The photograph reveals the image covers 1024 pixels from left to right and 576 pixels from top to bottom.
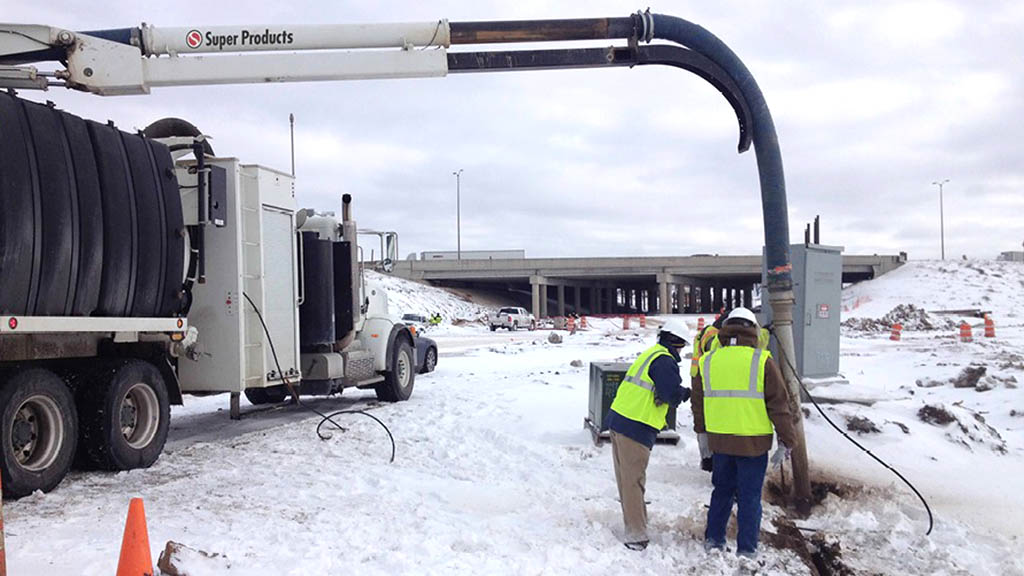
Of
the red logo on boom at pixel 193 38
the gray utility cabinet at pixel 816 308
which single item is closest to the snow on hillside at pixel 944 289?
the gray utility cabinet at pixel 816 308

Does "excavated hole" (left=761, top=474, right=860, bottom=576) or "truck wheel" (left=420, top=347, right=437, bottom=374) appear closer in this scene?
"excavated hole" (left=761, top=474, right=860, bottom=576)

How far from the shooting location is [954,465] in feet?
27.0

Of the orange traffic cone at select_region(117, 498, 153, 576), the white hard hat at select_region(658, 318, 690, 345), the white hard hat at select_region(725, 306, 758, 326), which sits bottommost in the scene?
the orange traffic cone at select_region(117, 498, 153, 576)

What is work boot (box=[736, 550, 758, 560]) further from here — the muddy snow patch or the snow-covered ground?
the muddy snow patch

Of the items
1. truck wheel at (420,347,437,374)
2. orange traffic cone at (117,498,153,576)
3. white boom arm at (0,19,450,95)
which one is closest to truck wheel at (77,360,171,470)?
white boom arm at (0,19,450,95)

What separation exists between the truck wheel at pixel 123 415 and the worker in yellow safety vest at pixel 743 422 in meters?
5.17

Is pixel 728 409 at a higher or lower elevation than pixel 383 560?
higher

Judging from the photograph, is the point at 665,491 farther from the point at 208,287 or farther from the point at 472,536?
the point at 208,287

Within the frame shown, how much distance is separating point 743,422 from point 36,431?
221 inches

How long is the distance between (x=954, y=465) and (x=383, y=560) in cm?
608

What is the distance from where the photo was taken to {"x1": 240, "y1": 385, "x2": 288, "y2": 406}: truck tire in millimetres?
11887

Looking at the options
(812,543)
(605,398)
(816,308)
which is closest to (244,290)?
(605,398)

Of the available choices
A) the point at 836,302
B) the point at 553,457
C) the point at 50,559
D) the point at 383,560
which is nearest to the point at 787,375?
the point at 553,457

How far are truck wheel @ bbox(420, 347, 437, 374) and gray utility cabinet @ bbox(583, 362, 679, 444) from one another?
9001 millimetres
